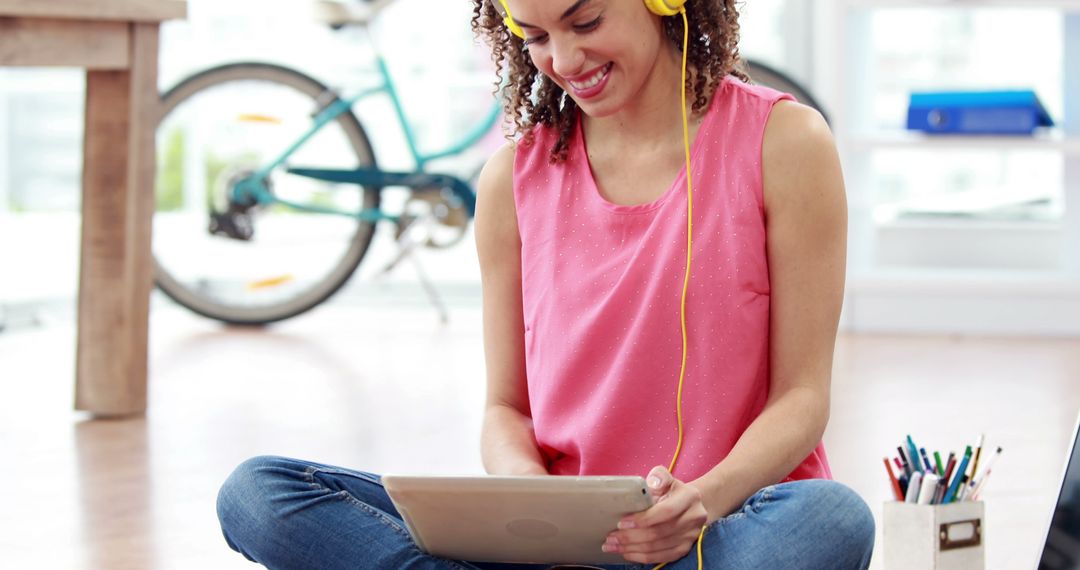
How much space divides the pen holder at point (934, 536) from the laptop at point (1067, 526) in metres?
0.09

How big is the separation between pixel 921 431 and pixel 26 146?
9.30 ft

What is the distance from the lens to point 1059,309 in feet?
12.0

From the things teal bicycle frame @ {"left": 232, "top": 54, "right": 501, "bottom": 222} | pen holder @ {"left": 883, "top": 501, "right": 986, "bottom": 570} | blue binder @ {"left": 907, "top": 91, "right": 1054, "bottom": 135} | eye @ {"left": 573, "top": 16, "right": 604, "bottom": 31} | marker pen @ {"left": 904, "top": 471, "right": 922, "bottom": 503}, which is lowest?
pen holder @ {"left": 883, "top": 501, "right": 986, "bottom": 570}

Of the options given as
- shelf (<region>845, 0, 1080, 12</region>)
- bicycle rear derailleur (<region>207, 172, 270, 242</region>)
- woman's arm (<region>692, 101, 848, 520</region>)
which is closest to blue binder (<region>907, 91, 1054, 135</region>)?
shelf (<region>845, 0, 1080, 12</region>)

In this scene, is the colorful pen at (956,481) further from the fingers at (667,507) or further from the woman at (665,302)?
the fingers at (667,507)

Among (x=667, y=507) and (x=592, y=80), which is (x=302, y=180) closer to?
(x=592, y=80)

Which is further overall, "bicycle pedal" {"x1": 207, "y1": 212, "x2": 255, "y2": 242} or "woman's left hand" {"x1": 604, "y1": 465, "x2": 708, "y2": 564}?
"bicycle pedal" {"x1": 207, "y1": 212, "x2": 255, "y2": 242}

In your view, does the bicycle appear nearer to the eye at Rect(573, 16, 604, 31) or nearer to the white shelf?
the white shelf

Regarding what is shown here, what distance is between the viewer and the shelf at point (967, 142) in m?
3.56

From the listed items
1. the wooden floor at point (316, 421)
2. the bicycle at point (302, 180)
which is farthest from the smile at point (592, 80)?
the bicycle at point (302, 180)

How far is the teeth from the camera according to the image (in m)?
1.29

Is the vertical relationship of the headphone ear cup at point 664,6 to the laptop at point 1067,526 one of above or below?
above

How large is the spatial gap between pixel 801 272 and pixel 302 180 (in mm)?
2694

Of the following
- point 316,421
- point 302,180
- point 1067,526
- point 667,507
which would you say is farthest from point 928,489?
point 302,180
